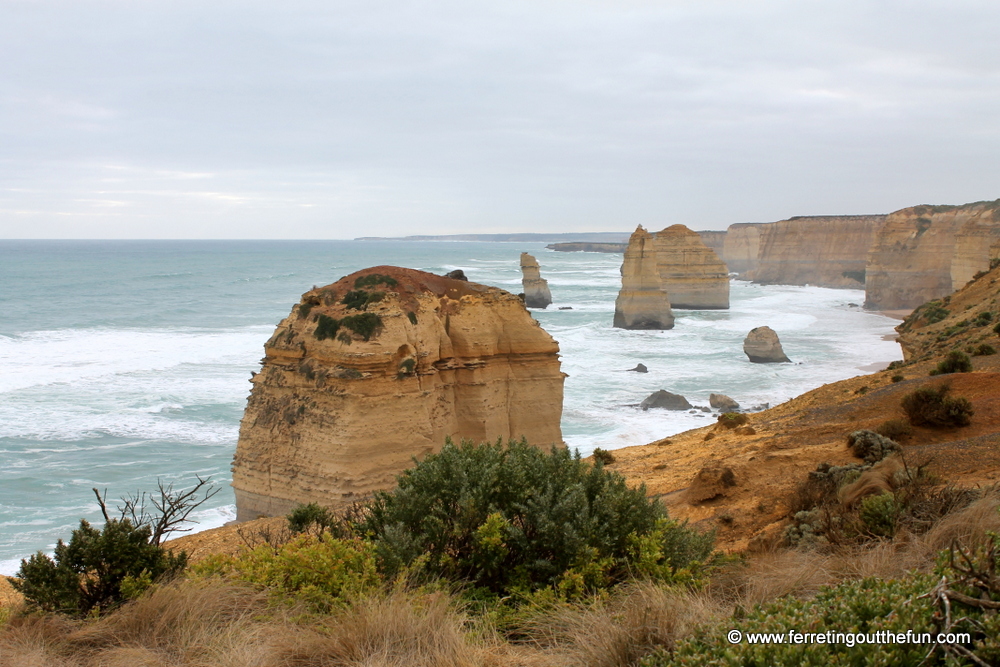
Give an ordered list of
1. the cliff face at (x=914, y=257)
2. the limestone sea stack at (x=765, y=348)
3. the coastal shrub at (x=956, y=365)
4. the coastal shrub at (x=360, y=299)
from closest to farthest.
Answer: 1. the coastal shrub at (x=360, y=299)
2. the coastal shrub at (x=956, y=365)
3. the limestone sea stack at (x=765, y=348)
4. the cliff face at (x=914, y=257)

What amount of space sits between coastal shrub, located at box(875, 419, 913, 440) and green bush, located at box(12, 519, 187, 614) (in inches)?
428

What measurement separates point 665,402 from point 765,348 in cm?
1217

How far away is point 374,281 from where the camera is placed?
14820 millimetres

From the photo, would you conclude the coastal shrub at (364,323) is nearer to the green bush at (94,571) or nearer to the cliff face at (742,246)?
the green bush at (94,571)

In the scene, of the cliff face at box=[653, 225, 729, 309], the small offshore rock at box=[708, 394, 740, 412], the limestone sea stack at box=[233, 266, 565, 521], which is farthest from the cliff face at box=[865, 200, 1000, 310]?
the limestone sea stack at box=[233, 266, 565, 521]

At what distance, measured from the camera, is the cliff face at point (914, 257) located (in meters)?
61.5

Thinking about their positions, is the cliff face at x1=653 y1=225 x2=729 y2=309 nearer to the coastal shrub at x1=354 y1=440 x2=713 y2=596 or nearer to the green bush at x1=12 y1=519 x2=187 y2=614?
the coastal shrub at x1=354 y1=440 x2=713 y2=596

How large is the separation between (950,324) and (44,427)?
31.9m

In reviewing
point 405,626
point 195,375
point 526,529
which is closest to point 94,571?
point 405,626

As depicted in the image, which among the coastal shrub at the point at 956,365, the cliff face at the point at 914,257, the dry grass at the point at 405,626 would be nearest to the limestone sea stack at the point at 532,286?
the cliff face at the point at 914,257

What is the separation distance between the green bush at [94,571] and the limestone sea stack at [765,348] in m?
35.9

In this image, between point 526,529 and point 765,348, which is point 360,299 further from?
point 765,348

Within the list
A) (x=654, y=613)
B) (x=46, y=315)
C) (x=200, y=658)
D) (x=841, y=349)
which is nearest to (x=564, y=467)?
(x=654, y=613)

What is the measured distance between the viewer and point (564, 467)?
6570mm
